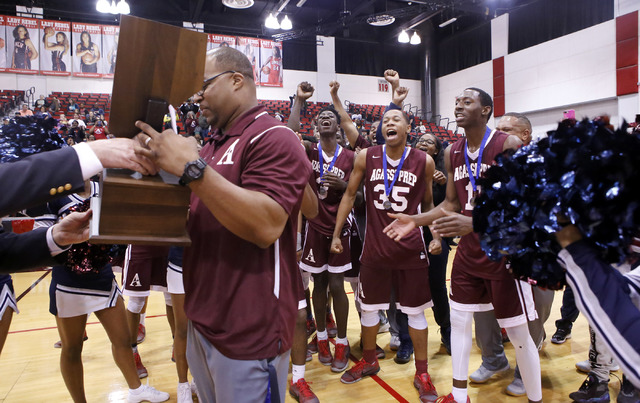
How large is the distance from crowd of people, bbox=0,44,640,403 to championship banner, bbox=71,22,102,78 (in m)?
14.9

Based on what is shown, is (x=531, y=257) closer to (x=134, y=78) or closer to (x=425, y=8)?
(x=134, y=78)

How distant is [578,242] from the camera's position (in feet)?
3.37

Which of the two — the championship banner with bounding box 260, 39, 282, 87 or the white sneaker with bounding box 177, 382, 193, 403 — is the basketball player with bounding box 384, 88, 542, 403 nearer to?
the white sneaker with bounding box 177, 382, 193, 403

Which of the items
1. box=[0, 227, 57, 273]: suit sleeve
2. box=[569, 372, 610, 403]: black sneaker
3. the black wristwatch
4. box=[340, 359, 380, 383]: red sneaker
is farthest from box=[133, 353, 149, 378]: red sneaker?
box=[569, 372, 610, 403]: black sneaker

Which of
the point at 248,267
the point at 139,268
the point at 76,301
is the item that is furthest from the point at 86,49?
the point at 248,267

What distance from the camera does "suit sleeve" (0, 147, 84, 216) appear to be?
3.66 feet

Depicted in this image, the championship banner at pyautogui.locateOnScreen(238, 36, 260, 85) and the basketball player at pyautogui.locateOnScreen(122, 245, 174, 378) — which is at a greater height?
the championship banner at pyautogui.locateOnScreen(238, 36, 260, 85)

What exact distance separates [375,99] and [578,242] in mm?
21013

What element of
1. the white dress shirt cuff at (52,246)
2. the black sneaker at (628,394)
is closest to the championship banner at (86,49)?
the white dress shirt cuff at (52,246)

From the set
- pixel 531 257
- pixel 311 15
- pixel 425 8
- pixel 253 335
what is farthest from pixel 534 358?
pixel 311 15

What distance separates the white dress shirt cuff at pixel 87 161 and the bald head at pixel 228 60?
56cm

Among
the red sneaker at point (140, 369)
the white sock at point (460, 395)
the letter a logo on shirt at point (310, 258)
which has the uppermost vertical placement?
the letter a logo on shirt at point (310, 258)

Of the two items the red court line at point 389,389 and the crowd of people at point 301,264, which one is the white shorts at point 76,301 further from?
the red court line at point 389,389

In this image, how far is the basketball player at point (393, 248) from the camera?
313 cm
